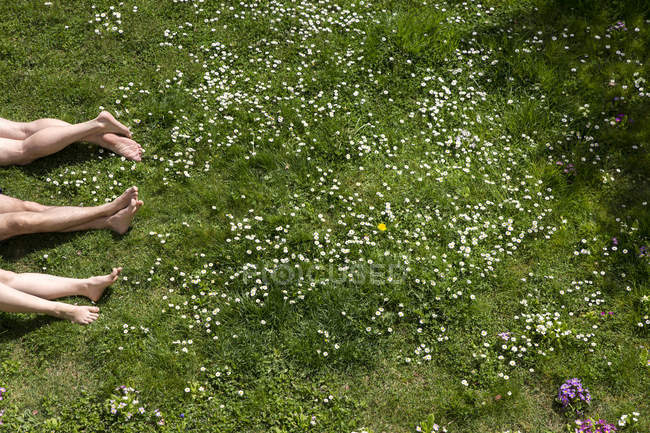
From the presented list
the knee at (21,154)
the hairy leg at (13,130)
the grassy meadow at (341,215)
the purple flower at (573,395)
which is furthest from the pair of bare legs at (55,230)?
the purple flower at (573,395)

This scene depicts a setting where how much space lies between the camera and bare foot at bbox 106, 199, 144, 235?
5957 millimetres

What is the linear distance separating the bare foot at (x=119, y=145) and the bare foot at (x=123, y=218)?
79cm

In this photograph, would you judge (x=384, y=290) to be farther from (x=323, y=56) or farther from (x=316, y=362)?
(x=323, y=56)

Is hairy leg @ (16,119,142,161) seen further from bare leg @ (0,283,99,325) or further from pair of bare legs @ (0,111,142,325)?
bare leg @ (0,283,99,325)

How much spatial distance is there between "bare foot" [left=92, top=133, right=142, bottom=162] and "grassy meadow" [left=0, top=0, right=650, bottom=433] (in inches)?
3.5

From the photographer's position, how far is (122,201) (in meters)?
6.00

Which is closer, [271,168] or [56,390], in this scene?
[56,390]

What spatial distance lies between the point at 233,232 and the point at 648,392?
3.89 metres

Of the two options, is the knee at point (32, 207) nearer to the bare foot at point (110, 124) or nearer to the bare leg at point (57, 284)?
the bare leg at point (57, 284)

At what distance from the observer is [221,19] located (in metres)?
8.07

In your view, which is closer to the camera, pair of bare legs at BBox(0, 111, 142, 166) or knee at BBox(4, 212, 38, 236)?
knee at BBox(4, 212, 38, 236)

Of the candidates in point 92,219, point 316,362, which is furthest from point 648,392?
point 92,219

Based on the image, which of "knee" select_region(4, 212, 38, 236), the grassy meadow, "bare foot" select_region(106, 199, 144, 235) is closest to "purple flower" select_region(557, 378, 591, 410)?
the grassy meadow

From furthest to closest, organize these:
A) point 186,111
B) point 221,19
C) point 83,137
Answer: point 221,19, point 186,111, point 83,137
